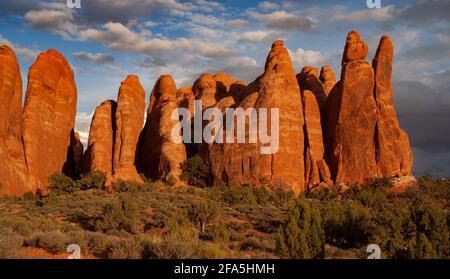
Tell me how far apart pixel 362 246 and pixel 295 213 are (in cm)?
369

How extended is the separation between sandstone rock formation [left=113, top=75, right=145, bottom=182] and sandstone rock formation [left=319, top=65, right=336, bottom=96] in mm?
23995

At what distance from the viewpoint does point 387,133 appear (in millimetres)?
39500

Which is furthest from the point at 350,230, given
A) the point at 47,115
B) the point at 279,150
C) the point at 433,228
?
the point at 47,115

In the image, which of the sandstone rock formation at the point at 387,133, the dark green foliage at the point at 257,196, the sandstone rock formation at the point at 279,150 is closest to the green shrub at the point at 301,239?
the dark green foliage at the point at 257,196

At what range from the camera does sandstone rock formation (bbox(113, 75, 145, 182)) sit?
46.6 m

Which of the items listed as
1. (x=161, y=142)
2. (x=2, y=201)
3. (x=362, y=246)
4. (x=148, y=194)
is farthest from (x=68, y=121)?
(x=362, y=246)

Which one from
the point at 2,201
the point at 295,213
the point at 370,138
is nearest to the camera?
the point at 295,213

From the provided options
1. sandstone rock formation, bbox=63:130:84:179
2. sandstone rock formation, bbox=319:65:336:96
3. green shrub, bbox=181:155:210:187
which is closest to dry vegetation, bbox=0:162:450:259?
green shrub, bbox=181:155:210:187

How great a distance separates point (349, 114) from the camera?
133 feet

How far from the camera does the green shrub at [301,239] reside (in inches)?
460

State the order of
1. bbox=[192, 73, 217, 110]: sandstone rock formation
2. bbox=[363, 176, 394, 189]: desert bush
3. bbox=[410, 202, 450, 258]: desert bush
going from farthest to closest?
bbox=[192, 73, 217, 110]: sandstone rock formation
bbox=[363, 176, 394, 189]: desert bush
bbox=[410, 202, 450, 258]: desert bush

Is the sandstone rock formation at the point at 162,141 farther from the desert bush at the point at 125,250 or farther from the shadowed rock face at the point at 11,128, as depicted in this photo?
the desert bush at the point at 125,250

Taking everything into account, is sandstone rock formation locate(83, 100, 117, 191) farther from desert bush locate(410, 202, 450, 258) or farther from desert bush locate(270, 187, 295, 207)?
desert bush locate(410, 202, 450, 258)

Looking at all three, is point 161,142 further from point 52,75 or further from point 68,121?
point 52,75
